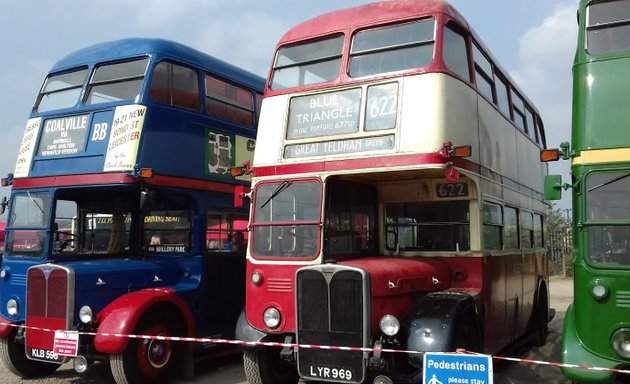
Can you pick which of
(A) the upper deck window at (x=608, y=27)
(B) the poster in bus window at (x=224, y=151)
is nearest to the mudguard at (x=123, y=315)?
(B) the poster in bus window at (x=224, y=151)

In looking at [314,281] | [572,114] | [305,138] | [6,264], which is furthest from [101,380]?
[572,114]

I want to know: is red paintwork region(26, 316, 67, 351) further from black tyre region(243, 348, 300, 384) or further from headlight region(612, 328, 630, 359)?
headlight region(612, 328, 630, 359)

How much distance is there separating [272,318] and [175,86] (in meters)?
3.81

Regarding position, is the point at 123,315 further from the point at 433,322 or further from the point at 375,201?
the point at 433,322

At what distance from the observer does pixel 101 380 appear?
762 cm

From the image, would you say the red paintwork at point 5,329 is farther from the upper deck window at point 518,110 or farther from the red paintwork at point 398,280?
the upper deck window at point 518,110

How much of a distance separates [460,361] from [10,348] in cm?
583

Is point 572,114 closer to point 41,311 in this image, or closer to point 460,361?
point 460,361

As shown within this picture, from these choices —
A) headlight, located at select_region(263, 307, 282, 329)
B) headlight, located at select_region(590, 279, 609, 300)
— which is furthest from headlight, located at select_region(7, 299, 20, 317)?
headlight, located at select_region(590, 279, 609, 300)

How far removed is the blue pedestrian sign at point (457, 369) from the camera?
4.54 meters

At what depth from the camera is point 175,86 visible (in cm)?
824

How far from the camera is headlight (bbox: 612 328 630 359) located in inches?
194

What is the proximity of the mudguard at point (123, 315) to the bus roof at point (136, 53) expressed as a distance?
10.6 ft

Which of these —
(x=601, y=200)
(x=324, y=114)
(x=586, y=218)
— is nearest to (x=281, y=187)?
(x=324, y=114)
